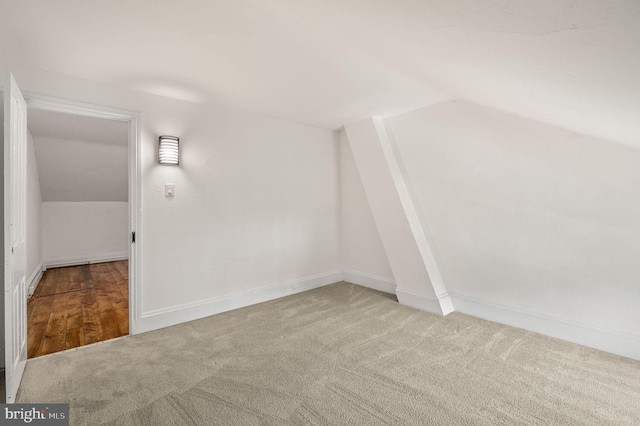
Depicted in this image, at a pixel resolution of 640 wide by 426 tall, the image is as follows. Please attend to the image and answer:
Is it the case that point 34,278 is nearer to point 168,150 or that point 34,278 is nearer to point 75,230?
point 75,230

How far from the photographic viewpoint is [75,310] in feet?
11.0

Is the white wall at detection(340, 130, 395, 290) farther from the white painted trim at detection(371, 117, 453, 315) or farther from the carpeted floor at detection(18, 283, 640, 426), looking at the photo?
the carpeted floor at detection(18, 283, 640, 426)

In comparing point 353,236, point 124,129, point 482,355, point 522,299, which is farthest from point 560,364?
point 124,129

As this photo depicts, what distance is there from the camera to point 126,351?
2.40 metres

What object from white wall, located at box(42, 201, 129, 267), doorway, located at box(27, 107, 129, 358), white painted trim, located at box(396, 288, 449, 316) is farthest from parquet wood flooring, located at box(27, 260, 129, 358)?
white painted trim, located at box(396, 288, 449, 316)

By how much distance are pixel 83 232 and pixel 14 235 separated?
467 cm

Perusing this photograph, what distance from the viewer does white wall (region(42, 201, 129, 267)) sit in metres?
5.43

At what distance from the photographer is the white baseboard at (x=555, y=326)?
2299 mm

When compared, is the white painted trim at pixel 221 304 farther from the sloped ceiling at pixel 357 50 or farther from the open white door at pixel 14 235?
the sloped ceiling at pixel 357 50

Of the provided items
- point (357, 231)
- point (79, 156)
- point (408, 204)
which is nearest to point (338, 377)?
point (408, 204)

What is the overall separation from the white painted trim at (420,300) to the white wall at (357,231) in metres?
0.41

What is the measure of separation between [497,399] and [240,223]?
269 centimetres

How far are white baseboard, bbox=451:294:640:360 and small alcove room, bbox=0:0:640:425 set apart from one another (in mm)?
17

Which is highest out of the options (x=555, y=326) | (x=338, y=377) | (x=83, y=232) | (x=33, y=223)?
(x=33, y=223)
